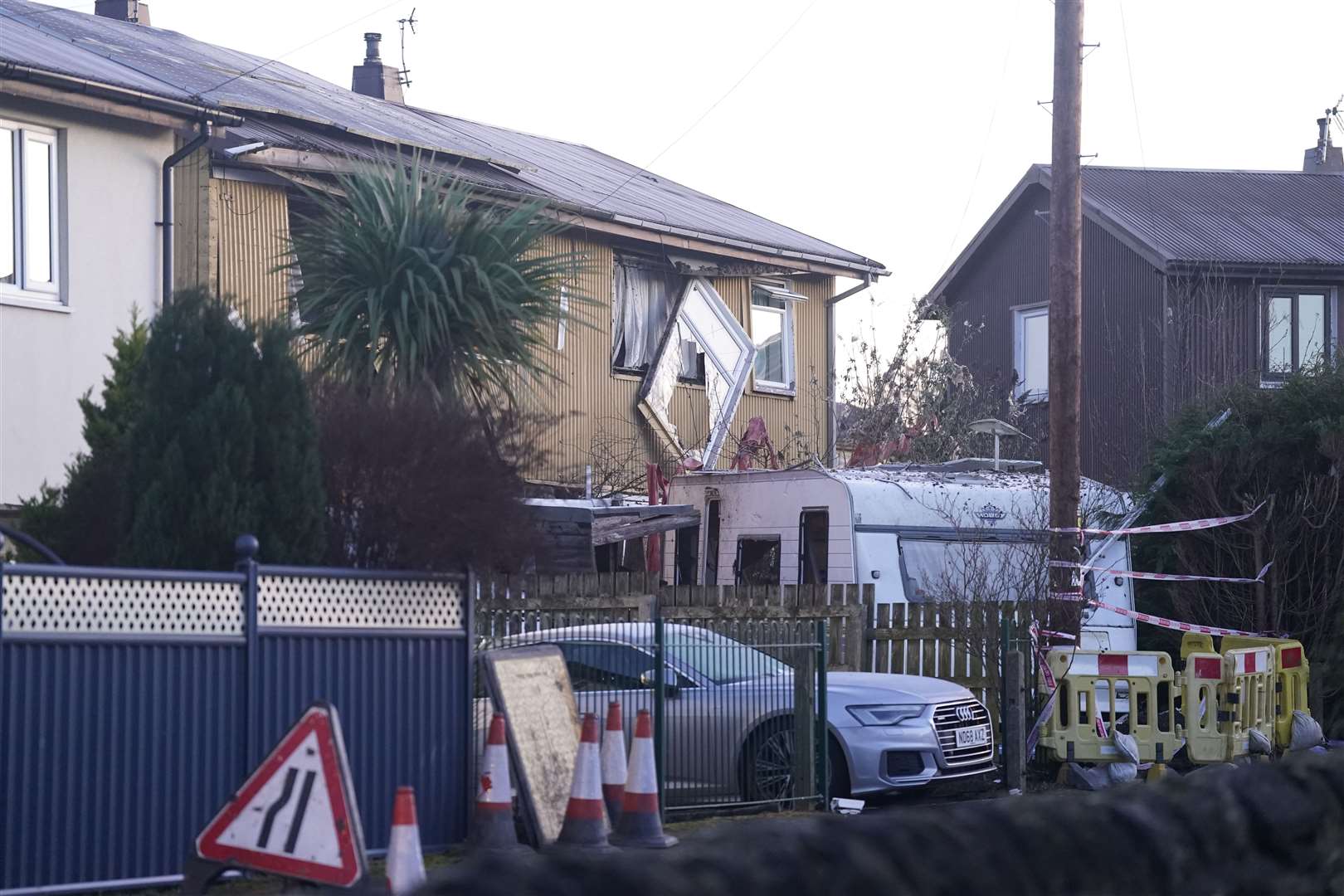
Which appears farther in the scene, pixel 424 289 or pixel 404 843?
pixel 424 289

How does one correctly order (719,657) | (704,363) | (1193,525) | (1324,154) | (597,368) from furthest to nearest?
(1324,154)
(704,363)
(597,368)
(1193,525)
(719,657)

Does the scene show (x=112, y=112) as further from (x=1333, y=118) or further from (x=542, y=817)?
(x=1333, y=118)

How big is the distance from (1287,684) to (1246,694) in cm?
116

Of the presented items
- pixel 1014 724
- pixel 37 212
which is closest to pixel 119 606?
pixel 37 212

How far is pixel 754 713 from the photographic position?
478 inches

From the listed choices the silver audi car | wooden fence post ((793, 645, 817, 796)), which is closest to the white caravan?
the silver audi car

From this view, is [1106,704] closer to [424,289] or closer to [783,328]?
[424,289]

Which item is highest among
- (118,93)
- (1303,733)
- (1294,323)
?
(118,93)

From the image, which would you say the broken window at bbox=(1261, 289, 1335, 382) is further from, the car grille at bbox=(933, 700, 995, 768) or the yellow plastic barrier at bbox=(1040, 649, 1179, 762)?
the car grille at bbox=(933, 700, 995, 768)

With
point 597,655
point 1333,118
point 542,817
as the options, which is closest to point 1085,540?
point 597,655

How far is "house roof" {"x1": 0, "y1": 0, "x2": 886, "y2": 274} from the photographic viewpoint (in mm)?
16609

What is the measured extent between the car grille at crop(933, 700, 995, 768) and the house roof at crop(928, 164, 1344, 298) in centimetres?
1825

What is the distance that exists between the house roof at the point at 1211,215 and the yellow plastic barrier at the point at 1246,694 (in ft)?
52.1

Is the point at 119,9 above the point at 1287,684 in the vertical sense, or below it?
above
